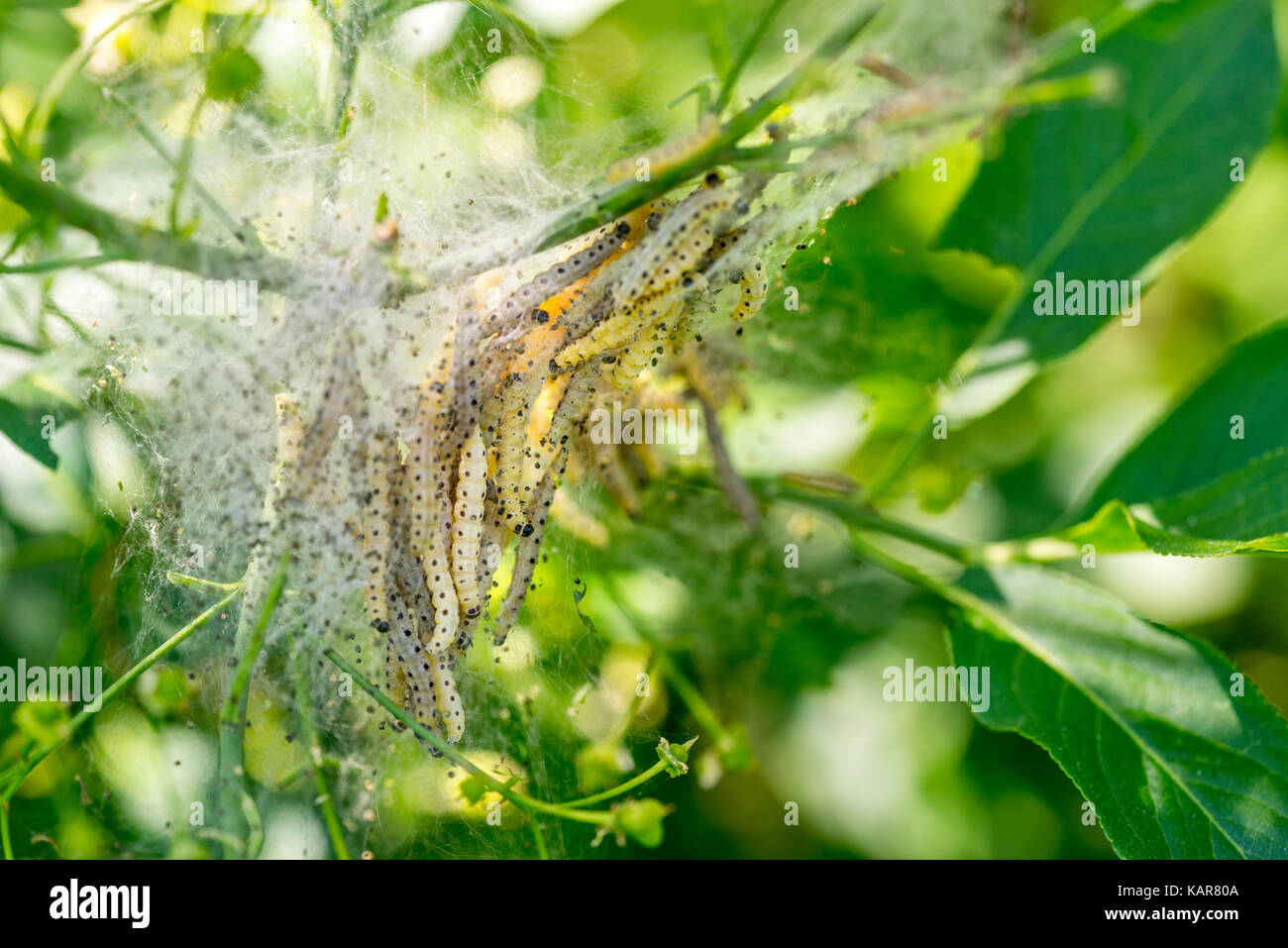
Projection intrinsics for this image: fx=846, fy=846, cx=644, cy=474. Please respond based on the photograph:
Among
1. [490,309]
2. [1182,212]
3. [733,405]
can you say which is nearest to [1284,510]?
[1182,212]

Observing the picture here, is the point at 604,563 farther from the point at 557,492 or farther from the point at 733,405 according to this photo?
the point at 733,405

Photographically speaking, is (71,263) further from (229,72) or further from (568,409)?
(568,409)

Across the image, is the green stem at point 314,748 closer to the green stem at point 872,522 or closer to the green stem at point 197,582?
the green stem at point 197,582

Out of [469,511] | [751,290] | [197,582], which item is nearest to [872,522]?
[751,290]

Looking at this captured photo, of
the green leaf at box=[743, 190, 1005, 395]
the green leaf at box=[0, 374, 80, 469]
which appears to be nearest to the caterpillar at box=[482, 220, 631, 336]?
the green leaf at box=[743, 190, 1005, 395]

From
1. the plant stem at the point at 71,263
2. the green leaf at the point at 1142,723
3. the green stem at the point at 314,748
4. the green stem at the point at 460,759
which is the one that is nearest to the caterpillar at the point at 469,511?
the green stem at the point at 460,759

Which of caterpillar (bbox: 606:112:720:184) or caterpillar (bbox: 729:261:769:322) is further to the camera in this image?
caterpillar (bbox: 729:261:769:322)

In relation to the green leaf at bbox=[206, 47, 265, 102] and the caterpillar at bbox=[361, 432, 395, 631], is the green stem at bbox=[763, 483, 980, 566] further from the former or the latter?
the green leaf at bbox=[206, 47, 265, 102]
